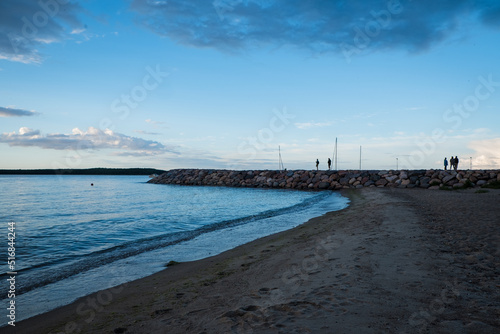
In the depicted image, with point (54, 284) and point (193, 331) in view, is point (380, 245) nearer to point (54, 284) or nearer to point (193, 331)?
point (193, 331)

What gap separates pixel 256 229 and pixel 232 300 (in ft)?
29.3

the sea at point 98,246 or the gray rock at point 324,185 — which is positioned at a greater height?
the gray rock at point 324,185

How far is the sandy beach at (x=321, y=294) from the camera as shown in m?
3.42

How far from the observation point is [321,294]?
4254 millimetres

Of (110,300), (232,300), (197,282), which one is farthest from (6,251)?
(232,300)

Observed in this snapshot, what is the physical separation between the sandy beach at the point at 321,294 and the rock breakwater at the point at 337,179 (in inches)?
1118

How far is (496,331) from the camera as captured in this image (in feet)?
10.2

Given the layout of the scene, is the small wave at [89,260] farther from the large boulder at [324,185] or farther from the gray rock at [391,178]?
the large boulder at [324,185]

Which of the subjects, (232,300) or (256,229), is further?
(256,229)

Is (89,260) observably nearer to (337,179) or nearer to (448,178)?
(448,178)

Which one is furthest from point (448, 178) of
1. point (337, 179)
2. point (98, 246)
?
point (98, 246)

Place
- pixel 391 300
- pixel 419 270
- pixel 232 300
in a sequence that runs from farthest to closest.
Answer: pixel 419 270 → pixel 232 300 → pixel 391 300

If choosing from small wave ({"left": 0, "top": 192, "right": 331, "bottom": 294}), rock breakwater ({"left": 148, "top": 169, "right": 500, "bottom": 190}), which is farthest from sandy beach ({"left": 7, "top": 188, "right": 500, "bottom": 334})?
rock breakwater ({"left": 148, "top": 169, "right": 500, "bottom": 190})

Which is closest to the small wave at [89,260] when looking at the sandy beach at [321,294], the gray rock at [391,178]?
the sandy beach at [321,294]
